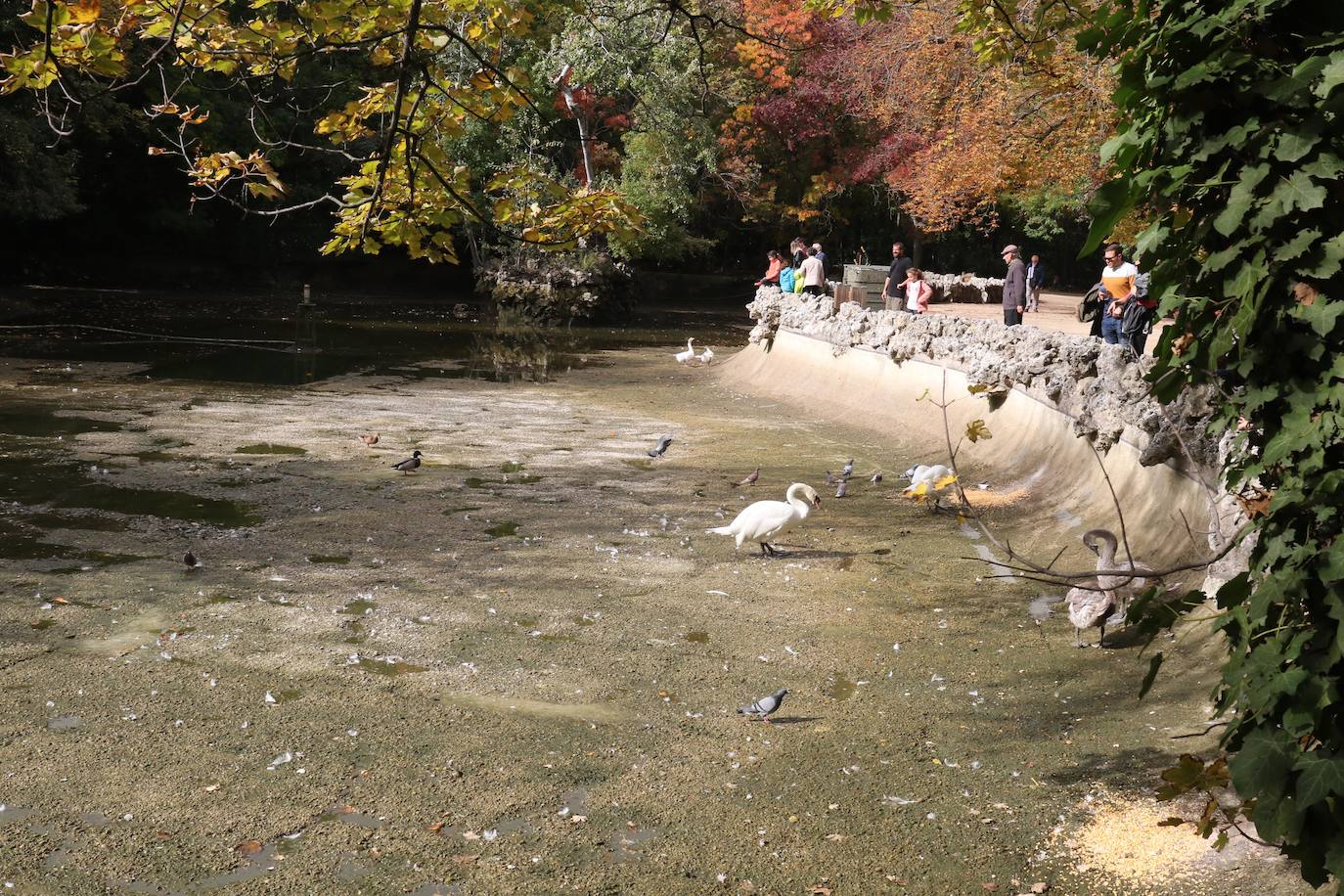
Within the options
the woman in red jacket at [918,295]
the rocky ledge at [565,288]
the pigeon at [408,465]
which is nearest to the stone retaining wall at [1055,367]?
the woman in red jacket at [918,295]

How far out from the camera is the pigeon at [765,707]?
6.88 metres

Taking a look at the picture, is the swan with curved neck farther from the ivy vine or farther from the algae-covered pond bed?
the ivy vine

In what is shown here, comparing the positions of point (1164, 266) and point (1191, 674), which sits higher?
point (1164, 266)

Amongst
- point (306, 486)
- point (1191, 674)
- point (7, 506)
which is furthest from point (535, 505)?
point (1191, 674)

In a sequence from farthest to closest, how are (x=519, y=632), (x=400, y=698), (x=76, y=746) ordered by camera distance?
1. (x=519, y=632)
2. (x=400, y=698)
3. (x=76, y=746)

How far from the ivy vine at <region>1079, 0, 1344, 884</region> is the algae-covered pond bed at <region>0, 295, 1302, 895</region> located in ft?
6.45

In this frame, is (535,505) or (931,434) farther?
(931,434)

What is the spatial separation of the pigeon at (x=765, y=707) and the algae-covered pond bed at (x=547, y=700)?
8 centimetres

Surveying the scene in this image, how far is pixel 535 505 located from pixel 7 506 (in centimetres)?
458

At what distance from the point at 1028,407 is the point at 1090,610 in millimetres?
6070

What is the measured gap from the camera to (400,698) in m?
7.17

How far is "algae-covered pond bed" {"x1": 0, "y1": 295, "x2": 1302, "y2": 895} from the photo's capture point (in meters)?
5.53

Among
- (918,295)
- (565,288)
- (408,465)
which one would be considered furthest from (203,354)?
(565,288)

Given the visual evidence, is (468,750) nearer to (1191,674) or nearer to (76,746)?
(76,746)
